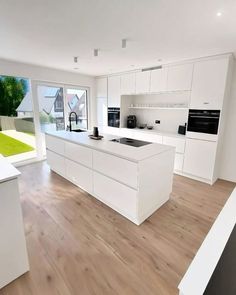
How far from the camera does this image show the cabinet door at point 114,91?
194 inches

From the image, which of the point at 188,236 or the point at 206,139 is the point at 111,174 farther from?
the point at 206,139

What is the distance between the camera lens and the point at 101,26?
6.91 feet

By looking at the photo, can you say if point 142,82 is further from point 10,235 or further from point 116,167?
point 10,235

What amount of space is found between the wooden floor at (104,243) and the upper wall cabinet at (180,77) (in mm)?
2169

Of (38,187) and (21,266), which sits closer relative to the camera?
(21,266)

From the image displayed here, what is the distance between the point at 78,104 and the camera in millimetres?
5566

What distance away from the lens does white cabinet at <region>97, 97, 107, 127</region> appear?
5.50 meters

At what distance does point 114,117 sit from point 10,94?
2738 millimetres

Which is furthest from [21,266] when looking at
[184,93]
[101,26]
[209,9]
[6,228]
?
[184,93]

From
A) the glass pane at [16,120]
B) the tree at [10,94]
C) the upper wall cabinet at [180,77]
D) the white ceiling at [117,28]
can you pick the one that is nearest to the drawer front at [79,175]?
the glass pane at [16,120]

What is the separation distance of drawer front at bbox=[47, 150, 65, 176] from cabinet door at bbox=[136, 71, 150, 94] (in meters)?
2.57

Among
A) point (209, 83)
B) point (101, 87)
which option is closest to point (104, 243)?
point (209, 83)

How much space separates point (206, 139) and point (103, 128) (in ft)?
10.7

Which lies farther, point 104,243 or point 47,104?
point 47,104
